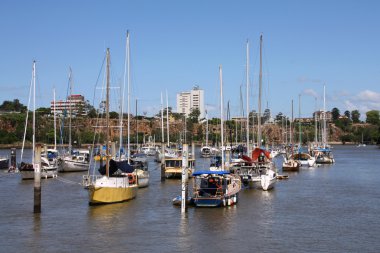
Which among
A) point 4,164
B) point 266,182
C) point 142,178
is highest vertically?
point 4,164

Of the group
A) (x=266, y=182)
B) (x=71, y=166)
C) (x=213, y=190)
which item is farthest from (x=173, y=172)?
(x=213, y=190)

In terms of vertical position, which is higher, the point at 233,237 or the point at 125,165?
the point at 125,165

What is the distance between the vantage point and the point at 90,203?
146ft

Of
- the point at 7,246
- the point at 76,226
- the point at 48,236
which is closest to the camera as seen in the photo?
the point at 7,246

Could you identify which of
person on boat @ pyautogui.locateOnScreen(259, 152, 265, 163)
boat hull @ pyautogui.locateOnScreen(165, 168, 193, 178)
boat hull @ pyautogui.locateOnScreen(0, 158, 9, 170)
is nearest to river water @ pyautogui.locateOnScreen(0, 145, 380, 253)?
person on boat @ pyautogui.locateOnScreen(259, 152, 265, 163)

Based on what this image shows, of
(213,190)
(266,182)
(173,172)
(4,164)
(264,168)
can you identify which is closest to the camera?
(213,190)

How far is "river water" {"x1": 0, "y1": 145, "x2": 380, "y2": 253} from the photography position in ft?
104

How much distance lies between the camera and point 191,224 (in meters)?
37.4

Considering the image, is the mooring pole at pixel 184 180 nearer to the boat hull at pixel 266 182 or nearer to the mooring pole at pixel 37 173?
the mooring pole at pixel 37 173

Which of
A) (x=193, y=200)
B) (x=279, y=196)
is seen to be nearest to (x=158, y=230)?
(x=193, y=200)

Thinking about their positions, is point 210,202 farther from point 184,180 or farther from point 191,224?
point 191,224

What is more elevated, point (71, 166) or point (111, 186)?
point (71, 166)

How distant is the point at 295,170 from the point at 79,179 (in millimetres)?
32928

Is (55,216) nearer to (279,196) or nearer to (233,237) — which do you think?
(233,237)
